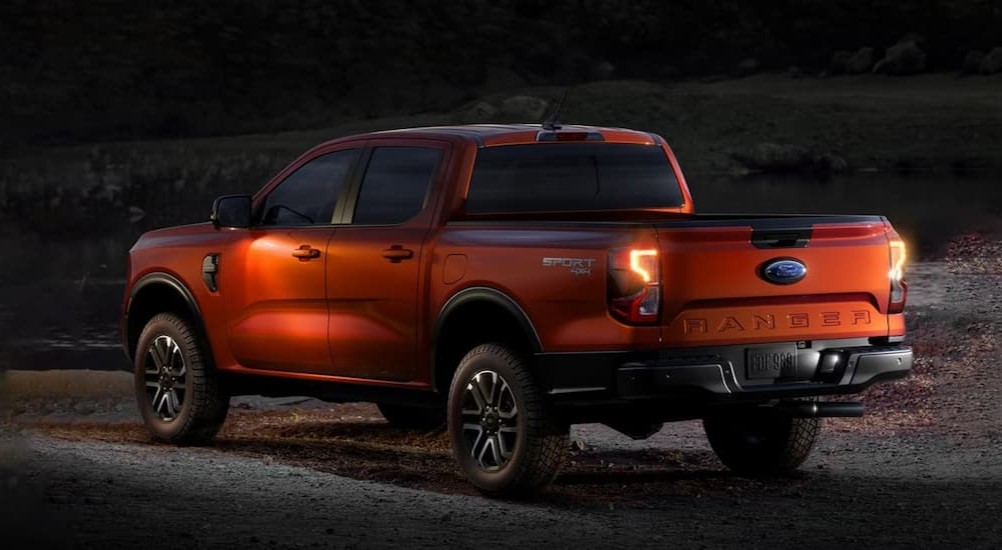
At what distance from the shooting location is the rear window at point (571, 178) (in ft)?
33.3

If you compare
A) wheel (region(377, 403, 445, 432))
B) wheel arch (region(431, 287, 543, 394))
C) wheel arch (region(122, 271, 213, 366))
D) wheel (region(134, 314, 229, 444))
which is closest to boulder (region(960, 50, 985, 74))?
wheel (region(377, 403, 445, 432))

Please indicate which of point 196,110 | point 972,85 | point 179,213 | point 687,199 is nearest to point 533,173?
point 687,199

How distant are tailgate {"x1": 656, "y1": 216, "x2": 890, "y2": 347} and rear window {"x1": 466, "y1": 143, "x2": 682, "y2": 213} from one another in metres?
0.98

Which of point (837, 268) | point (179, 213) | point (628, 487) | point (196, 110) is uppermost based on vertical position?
point (837, 268)

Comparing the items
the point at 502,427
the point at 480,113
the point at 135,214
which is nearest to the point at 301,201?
the point at 502,427

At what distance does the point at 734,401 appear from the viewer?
30.3ft

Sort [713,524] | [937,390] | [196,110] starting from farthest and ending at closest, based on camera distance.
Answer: [196,110]
[937,390]
[713,524]

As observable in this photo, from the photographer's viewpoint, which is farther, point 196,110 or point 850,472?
point 196,110

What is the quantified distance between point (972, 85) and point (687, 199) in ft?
238

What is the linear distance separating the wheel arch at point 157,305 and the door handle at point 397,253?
5.89 ft

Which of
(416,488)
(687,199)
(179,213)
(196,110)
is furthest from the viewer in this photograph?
(196,110)

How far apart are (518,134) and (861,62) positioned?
272 ft

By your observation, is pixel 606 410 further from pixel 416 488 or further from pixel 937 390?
pixel 937 390

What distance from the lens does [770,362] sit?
9.32 m
